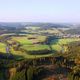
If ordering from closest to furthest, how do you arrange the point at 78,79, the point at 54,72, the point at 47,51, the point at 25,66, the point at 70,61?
the point at 78,79, the point at 54,72, the point at 25,66, the point at 70,61, the point at 47,51

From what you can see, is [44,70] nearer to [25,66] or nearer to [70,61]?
[25,66]

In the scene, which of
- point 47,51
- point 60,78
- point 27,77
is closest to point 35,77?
point 27,77

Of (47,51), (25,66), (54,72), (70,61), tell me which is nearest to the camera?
(54,72)

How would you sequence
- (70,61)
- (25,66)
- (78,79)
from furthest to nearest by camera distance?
(70,61) < (25,66) < (78,79)

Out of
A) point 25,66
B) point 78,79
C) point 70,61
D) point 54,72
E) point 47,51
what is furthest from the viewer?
point 47,51

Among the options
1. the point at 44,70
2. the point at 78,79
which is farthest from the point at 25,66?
the point at 78,79

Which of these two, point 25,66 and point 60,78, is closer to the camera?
point 60,78

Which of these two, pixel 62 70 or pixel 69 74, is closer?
pixel 69 74

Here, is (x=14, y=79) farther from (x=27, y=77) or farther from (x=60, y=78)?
(x=60, y=78)

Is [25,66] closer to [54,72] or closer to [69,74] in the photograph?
[54,72]
